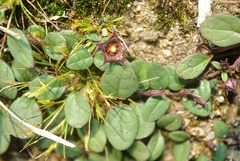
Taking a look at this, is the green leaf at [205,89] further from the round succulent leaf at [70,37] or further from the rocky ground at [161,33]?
the round succulent leaf at [70,37]

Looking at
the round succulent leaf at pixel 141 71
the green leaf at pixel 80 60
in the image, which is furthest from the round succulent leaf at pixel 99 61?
the round succulent leaf at pixel 141 71

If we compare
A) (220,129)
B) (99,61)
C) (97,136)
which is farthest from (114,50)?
(220,129)

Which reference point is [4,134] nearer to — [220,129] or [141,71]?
[141,71]

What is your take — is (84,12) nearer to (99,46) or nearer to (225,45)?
(99,46)

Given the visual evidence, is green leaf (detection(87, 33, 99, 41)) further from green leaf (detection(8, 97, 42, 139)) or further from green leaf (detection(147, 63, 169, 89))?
green leaf (detection(8, 97, 42, 139))

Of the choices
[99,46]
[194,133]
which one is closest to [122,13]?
[99,46]
